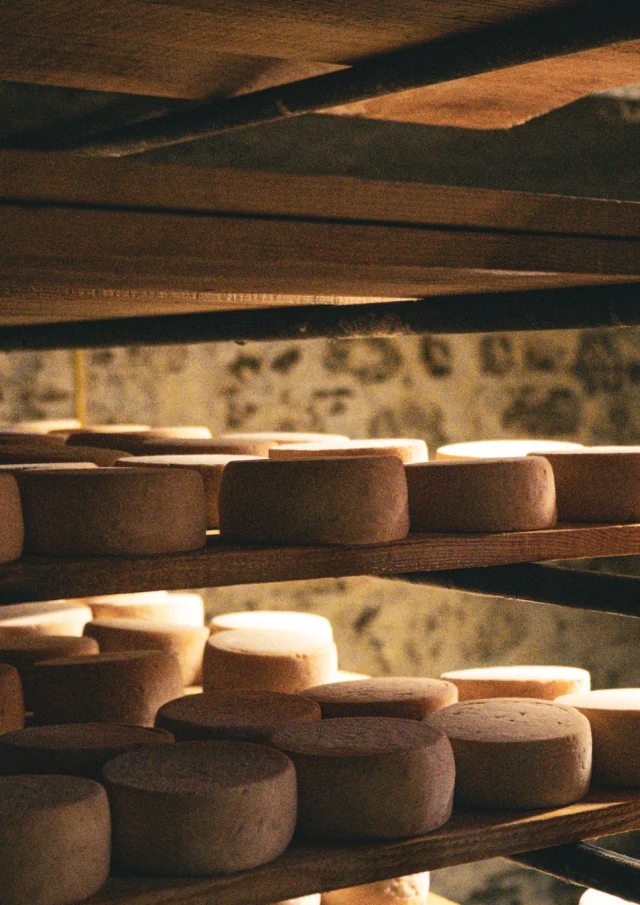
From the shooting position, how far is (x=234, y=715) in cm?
168

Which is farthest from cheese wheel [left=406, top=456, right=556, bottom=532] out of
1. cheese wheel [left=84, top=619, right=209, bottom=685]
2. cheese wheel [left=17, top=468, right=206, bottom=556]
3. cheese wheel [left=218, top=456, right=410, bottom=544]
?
cheese wheel [left=84, top=619, right=209, bottom=685]

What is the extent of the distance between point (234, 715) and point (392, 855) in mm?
352

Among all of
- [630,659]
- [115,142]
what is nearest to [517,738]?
[115,142]

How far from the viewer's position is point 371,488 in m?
1.53

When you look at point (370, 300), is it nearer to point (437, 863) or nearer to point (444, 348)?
point (437, 863)

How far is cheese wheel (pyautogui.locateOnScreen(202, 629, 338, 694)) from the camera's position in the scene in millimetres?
2002

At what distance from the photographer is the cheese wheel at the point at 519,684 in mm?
1983

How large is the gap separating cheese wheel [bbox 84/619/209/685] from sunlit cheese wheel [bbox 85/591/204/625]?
133 mm

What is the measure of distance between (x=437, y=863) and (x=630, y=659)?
418cm

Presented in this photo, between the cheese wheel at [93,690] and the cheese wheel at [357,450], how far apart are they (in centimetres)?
39

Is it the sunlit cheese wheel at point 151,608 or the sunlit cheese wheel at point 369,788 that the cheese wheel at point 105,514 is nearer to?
the sunlit cheese wheel at point 369,788

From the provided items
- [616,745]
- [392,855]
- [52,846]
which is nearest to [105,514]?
[52,846]

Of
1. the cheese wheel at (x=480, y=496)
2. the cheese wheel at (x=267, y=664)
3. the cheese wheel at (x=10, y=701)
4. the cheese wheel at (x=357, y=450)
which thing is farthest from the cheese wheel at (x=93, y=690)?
the cheese wheel at (x=480, y=496)

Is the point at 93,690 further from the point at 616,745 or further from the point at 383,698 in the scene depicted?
the point at 616,745
